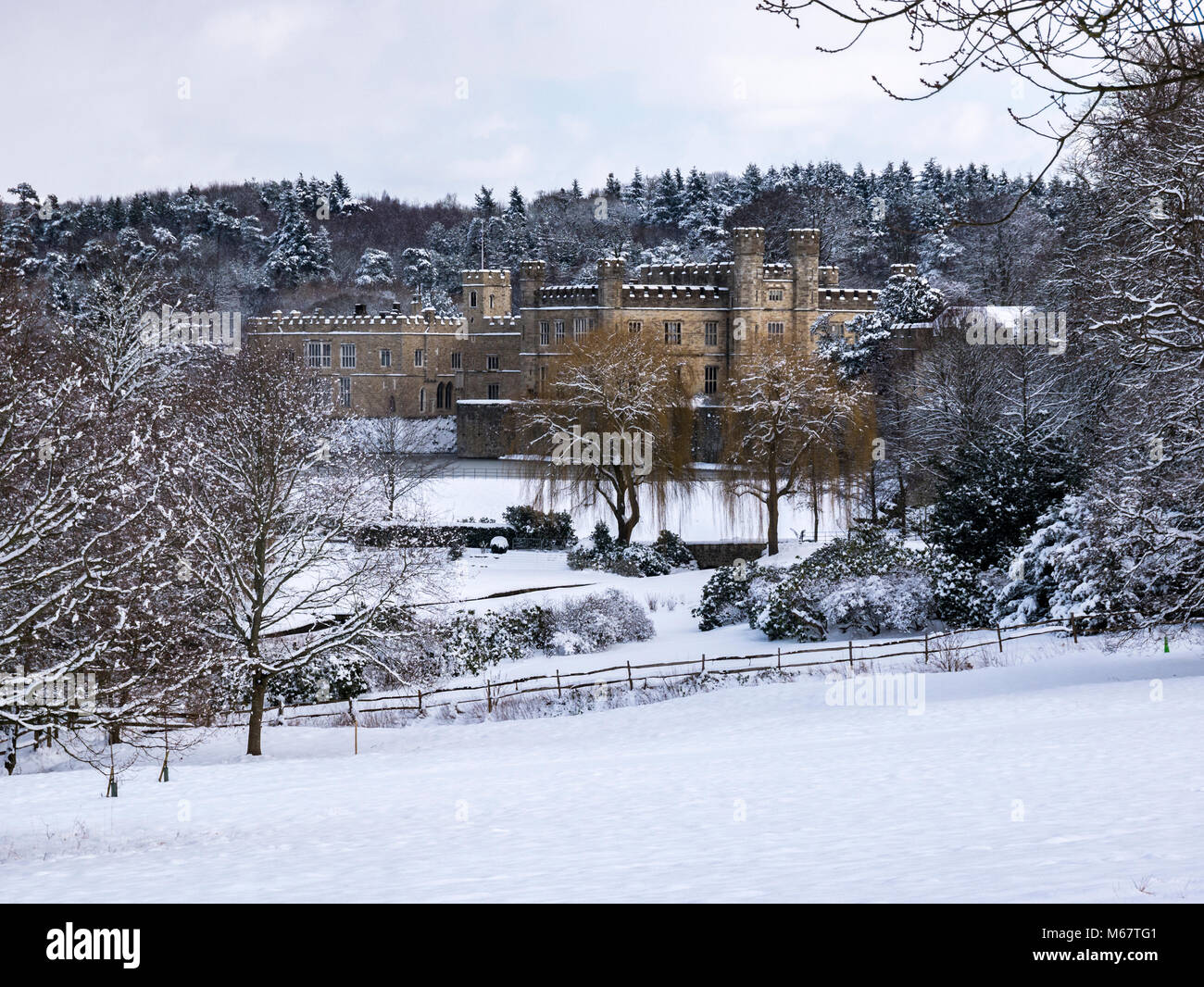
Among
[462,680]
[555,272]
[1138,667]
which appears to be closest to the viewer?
[1138,667]

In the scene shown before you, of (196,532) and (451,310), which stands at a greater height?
(451,310)

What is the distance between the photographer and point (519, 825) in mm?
10602

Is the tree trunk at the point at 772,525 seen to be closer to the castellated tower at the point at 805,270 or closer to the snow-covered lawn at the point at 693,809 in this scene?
the snow-covered lawn at the point at 693,809

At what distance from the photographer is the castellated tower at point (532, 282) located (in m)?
58.4

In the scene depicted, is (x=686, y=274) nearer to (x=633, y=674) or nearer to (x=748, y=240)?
(x=748, y=240)

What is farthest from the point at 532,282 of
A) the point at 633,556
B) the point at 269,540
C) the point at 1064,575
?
the point at 269,540

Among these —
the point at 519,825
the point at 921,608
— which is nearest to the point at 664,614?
the point at 921,608

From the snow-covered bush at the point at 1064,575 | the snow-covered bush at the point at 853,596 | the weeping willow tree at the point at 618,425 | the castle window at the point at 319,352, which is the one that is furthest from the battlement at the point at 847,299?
the snow-covered bush at the point at 1064,575

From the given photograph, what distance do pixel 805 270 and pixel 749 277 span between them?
2435 mm

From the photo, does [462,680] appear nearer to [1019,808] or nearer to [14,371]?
[14,371]

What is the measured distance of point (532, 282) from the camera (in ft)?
193

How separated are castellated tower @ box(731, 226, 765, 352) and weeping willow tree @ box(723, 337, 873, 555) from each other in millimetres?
16775

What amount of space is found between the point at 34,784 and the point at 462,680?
10.8 meters

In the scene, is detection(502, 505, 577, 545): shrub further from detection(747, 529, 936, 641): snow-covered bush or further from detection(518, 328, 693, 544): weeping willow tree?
detection(747, 529, 936, 641): snow-covered bush
